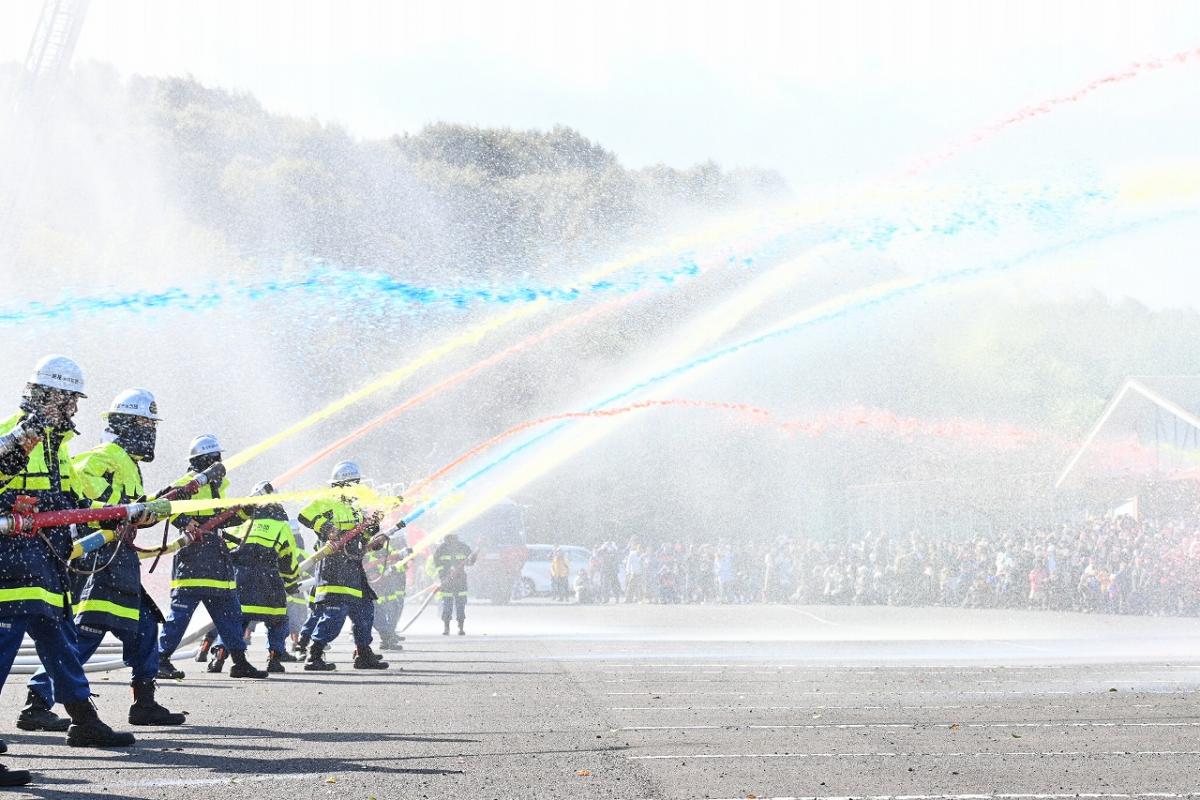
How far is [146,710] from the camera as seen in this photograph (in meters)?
10.5

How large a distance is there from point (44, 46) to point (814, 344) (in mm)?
27589

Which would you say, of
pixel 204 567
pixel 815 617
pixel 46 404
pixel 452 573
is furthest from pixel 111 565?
pixel 815 617

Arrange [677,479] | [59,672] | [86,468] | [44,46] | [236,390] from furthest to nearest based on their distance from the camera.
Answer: [677,479], [236,390], [44,46], [86,468], [59,672]

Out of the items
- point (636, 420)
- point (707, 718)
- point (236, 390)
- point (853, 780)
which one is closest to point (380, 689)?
point (707, 718)

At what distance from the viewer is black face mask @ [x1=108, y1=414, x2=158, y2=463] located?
1047cm

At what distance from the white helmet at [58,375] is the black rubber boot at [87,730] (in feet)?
5.95

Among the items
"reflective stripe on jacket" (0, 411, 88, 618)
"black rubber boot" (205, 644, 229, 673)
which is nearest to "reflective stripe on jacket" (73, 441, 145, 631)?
"reflective stripe on jacket" (0, 411, 88, 618)

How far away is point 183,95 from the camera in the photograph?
4909cm

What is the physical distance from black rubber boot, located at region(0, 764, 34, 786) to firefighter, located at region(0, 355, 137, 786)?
39mm

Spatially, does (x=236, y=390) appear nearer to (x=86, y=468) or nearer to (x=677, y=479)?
(x=677, y=479)

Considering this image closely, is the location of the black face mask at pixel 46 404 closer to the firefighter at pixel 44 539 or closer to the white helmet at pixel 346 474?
the firefighter at pixel 44 539

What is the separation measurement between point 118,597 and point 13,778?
255 centimetres

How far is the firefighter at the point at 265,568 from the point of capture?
50.5 ft

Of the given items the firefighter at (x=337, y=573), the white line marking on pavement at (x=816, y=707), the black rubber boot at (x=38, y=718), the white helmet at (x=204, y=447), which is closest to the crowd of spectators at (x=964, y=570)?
the firefighter at (x=337, y=573)
